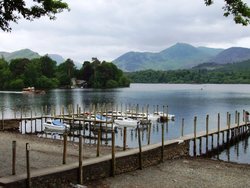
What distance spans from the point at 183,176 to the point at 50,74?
162364mm

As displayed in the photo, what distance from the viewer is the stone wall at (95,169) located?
16234mm

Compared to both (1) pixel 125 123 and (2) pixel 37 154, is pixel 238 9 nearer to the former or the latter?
(2) pixel 37 154

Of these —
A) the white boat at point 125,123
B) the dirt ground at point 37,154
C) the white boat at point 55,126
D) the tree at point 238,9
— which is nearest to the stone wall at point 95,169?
the dirt ground at point 37,154

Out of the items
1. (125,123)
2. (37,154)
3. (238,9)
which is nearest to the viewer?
(238,9)

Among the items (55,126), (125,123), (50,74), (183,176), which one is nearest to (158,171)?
(183,176)

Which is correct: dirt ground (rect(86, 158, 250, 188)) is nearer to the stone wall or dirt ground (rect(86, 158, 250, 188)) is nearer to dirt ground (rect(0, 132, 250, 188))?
dirt ground (rect(0, 132, 250, 188))

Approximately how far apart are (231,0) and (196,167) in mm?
14037

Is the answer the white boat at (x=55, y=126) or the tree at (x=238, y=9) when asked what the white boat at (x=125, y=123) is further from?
the tree at (x=238, y=9)

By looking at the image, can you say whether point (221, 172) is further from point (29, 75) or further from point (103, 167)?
point (29, 75)

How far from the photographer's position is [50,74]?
178250mm

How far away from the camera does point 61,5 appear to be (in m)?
20.8

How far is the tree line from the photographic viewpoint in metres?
166

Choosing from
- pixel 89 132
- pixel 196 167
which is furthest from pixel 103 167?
pixel 89 132

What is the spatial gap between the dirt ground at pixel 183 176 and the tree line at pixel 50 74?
146 metres
